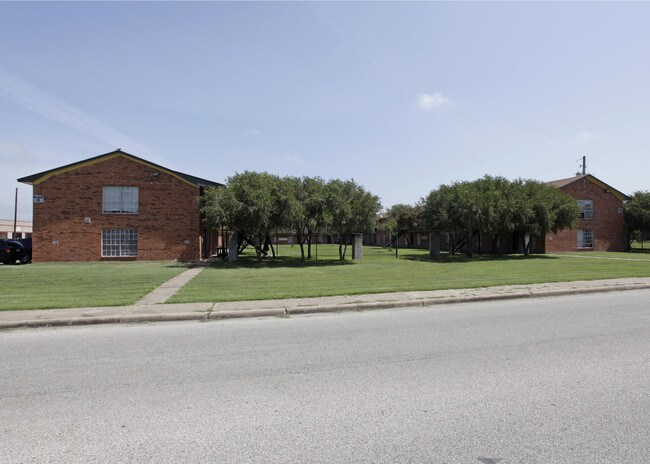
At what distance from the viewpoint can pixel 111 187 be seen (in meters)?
27.0

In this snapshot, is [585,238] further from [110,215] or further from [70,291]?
[70,291]

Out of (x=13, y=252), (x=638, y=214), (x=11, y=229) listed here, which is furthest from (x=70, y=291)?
(x=11, y=229)

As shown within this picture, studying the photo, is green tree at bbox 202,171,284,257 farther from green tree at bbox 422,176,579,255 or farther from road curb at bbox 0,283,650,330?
road curb at bbox 0,283,650,330

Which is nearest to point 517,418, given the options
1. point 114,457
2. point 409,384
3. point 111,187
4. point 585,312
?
point 409,384

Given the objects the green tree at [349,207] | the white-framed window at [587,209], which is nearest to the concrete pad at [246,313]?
the green tree at [349,207]

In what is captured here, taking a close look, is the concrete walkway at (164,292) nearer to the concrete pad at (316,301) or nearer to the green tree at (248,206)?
the concrete pad at (316,301)

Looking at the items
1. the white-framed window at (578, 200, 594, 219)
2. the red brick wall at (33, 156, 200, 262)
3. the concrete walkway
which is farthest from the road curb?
the white-framed window at (578, 200, 594, 219)

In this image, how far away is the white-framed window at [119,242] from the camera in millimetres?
26969

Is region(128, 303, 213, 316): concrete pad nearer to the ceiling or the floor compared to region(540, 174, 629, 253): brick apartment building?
nearer to the floor

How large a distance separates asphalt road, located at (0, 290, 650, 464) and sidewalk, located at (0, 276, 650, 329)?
0.77m

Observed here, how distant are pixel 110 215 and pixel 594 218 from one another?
43.1m

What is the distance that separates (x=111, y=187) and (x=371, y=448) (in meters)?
28.2

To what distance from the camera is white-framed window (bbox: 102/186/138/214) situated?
26.9 m

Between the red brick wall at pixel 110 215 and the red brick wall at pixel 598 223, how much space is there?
108 ft
